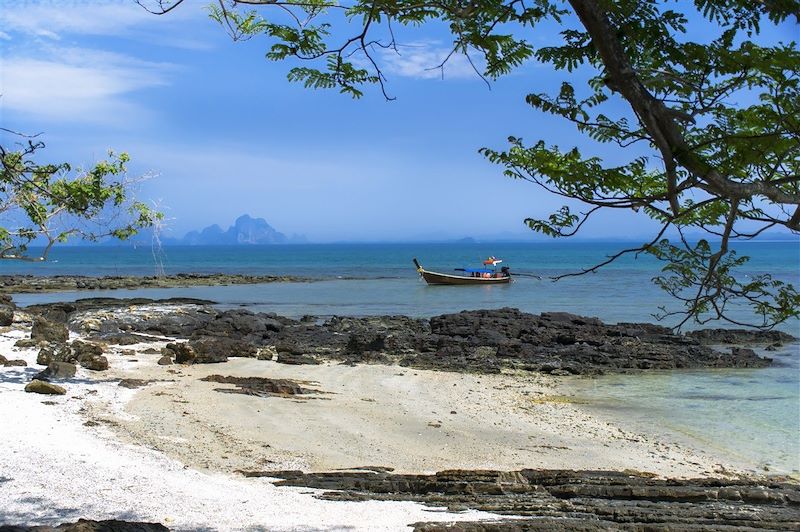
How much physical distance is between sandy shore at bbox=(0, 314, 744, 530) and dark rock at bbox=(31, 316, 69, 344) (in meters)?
1.60

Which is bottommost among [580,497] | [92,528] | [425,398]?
[425,398]

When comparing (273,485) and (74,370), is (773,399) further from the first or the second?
(74,370)

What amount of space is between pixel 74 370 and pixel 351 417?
4.82 meters

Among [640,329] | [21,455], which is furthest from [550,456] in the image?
[640,329]

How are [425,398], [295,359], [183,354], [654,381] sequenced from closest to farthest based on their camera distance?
1. [425,398]
2. [183,354]
3. [654,381]
4. [295,359]

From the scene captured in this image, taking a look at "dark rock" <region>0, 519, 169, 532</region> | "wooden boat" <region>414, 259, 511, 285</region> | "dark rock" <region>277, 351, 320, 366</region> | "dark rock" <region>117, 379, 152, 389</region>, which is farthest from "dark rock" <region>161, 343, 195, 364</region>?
"wooden boat" <region>414, 259, 511, 285</region>

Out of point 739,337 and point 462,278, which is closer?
point 739,337

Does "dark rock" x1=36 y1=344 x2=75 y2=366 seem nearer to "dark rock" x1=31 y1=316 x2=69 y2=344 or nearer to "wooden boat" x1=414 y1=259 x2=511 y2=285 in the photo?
"dark rock" x1=31 y1=316 x2=69 y2=344

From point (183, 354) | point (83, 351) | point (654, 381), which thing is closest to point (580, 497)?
point (83, 351)

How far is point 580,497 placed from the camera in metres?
6.77

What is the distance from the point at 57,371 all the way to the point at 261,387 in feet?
10.9

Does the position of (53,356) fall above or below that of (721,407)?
above

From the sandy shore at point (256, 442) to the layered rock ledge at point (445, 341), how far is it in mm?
2474

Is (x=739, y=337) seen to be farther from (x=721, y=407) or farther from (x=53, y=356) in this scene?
(x=53, y=356)
